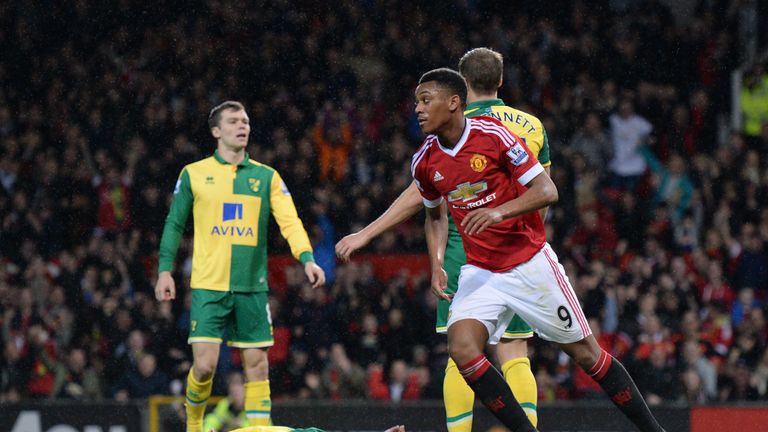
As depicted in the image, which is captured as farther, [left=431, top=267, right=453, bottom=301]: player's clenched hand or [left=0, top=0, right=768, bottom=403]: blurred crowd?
[left=0, top=0, right=768, bottom=403]: blurred crowd

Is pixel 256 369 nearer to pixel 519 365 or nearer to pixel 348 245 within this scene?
pixel 519 365

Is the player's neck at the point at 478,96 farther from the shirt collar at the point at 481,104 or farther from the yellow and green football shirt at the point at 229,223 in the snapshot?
the yellow and green football shirt at the point at 229,223

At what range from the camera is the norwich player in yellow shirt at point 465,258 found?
A: 22.2 ft

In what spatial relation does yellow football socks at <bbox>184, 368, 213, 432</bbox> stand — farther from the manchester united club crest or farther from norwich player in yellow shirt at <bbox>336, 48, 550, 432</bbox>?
the manchester united club crest

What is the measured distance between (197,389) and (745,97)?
10.7 metres

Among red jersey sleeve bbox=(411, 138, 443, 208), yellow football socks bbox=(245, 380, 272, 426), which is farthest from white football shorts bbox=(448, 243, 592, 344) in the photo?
yellow football socks bbox=(245, 380, 272, 426)

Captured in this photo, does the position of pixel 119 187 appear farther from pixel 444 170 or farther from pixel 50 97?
pixel 444 170

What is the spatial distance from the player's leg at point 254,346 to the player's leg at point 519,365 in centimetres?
186

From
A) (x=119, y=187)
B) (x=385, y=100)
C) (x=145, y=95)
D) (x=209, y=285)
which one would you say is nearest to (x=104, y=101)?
(x=145, y=95)

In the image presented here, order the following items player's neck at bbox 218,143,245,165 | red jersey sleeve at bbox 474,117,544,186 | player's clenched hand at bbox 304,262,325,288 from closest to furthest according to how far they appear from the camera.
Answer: red jersey sleeve at bbox 474,117,544,186, player's clenched hand at bbox 304,262,325,288, player's neck at bbox 218,143,245,165

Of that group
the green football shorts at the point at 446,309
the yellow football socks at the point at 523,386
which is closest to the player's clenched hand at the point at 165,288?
the green football shorts at the point at 446,309

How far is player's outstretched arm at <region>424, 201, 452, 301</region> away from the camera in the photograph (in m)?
6.57

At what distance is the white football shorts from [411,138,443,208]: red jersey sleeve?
0.49 meters

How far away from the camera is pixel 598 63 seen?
17.2 m
